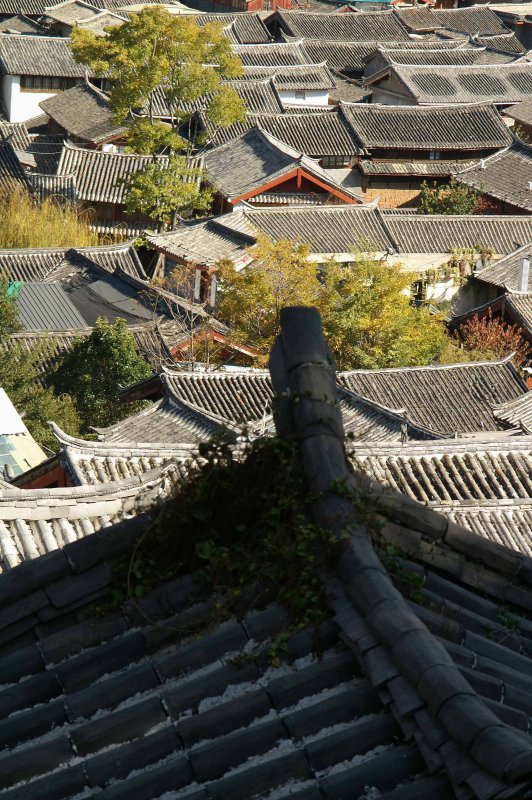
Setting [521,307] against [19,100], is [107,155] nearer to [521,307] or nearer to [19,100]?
[19,100]

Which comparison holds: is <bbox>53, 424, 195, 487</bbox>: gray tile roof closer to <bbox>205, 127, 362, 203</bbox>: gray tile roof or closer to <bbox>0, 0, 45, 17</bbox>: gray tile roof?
<bbox>205, 127, 362, 203</bbox>: gray tile roof

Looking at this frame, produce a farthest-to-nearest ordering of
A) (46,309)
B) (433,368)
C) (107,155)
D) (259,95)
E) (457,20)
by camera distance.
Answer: (457,20)
(259,95)
(107,155)
(46,309)
(433,368)

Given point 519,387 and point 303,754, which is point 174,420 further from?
point 303,754

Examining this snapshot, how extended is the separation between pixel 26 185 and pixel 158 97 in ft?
30.9

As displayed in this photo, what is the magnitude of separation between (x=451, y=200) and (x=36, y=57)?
19609mm

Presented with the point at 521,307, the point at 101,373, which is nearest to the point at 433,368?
the point at 101,373

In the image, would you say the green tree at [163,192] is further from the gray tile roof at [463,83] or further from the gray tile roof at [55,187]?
the gray tile roof at [463,83]

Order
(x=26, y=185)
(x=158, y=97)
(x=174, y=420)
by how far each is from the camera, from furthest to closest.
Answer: (x=158, y=97) < (x=26, y=185) < (x=174, y=420)

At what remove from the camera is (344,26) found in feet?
215

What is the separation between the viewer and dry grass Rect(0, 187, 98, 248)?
3625 centimetres

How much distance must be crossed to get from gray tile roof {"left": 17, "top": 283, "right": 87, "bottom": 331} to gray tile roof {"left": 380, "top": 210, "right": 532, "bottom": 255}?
10.7 m

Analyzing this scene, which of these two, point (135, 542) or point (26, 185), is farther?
point (26, 185)

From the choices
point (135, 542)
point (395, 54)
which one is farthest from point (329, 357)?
point (395, 54)

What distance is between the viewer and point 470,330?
108 feet
